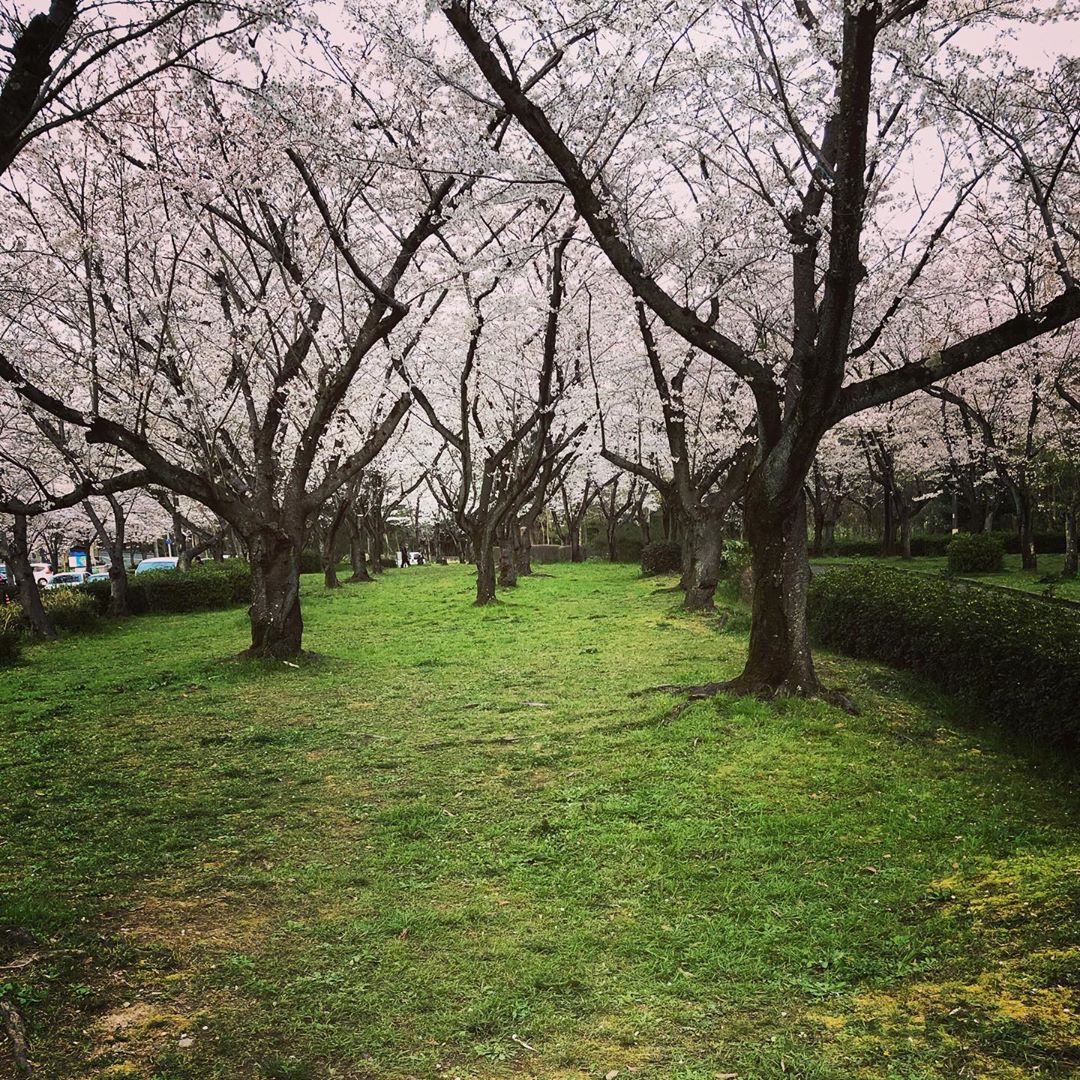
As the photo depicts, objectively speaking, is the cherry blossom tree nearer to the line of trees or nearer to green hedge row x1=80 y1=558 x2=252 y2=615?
the line of trees

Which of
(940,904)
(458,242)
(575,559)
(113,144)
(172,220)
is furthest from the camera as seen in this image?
(575,559)

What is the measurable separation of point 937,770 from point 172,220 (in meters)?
11.5

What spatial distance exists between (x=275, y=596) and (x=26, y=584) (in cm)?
748

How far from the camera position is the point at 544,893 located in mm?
4422

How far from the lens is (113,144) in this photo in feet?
33.1

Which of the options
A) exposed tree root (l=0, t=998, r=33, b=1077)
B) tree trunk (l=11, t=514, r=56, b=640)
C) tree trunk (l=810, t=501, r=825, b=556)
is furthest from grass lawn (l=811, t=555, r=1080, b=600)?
tree trunk (l=11, t=514, r=56, b=640)

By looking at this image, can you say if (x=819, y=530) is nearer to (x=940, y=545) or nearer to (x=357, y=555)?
(x=940, y=545)

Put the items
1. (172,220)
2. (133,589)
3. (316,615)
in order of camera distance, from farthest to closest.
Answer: (133,589) → (316,615) → (172,220)

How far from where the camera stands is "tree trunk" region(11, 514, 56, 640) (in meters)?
15.7

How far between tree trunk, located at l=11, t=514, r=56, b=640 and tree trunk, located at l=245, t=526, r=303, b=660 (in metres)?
6.46

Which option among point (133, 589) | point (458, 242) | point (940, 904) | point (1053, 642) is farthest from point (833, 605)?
point (133, 589)

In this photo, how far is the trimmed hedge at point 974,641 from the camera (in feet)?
20.1

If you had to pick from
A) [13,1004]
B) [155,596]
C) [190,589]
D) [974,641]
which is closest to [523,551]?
[190,589]

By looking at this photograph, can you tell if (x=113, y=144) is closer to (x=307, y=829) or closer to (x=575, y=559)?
(x=307, y=829)
